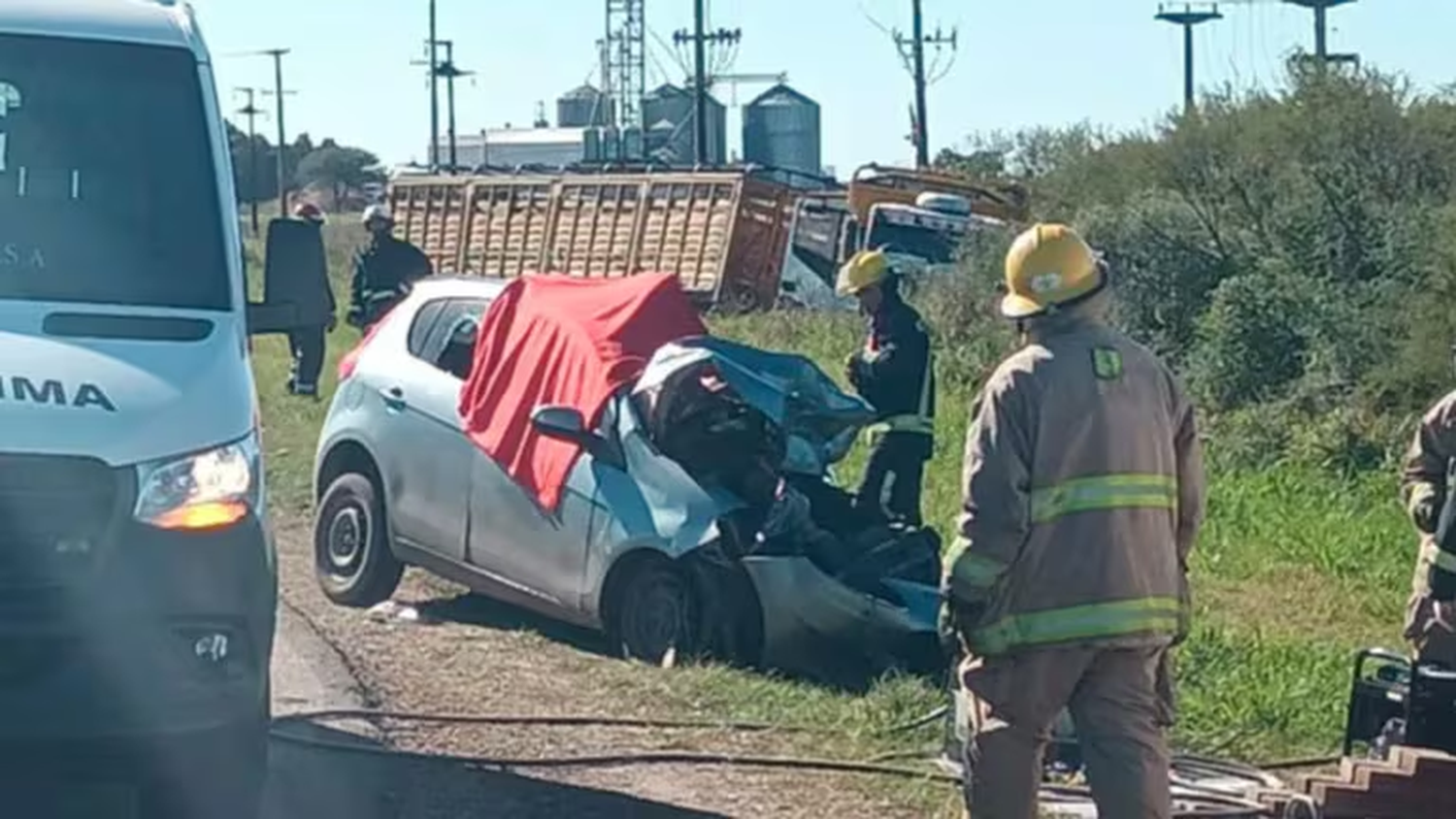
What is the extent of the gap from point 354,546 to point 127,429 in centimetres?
574

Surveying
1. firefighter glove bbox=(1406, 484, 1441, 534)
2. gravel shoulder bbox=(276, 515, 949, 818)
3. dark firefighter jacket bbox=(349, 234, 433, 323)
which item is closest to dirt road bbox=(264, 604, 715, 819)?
gravel shoulder bbox=(276, 515, 949, 818)

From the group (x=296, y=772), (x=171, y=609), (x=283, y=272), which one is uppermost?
(x=283, y=272)

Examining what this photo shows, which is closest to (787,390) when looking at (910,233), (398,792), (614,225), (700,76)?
(398,792)

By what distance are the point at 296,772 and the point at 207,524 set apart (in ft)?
6.86

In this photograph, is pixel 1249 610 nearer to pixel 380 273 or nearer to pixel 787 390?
pixel 787 390

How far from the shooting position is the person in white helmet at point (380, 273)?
17.3 meters

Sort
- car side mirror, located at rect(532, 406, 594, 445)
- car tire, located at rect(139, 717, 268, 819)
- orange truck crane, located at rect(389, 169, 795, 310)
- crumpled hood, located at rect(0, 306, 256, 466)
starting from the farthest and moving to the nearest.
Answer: orange truck crane, located at rect(389, 169, 795, 310) → car side mirror, located at rect(532, 406, 594, 445) → car tire, located at rect(139, 717, 268, 819) → crumpled hood, located at rect(0, 306, 256, 466)

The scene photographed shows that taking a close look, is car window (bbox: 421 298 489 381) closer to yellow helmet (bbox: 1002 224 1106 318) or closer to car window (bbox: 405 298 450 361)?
car window (bbox: 405 298 450 361)

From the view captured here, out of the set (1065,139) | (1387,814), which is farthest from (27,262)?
(1065,139)

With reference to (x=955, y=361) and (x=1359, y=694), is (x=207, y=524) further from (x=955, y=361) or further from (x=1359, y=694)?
(x=955, y=361)

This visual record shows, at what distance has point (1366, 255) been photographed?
2273 centimetres

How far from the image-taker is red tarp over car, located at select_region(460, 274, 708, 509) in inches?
428

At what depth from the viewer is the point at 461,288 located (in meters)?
12.1

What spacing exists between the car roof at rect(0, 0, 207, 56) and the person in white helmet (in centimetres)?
945
